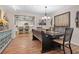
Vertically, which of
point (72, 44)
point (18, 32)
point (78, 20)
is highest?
point (78, 20)

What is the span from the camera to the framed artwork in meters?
0.93

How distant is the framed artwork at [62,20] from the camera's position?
932 mm

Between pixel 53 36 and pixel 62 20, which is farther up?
pixel 62 20

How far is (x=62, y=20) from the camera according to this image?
3.16ft

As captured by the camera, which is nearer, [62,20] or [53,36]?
[62,20]

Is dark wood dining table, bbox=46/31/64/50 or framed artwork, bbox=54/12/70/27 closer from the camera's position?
framed artwork, bbox=54/12/70/27

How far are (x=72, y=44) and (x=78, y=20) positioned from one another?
0.27m

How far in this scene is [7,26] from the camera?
3.08 feet

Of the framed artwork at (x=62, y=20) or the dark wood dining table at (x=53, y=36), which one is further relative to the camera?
the dark wood dining table at (x=53, y=36)

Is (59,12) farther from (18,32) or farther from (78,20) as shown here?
(18,32)

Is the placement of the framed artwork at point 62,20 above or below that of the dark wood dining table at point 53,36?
above

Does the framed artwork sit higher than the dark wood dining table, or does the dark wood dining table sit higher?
the framed artwork
